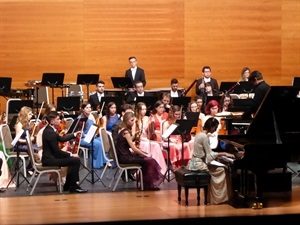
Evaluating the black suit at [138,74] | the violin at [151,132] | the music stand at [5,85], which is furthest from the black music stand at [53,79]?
the violin at [151,132]

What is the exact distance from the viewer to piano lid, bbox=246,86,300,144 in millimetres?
8469

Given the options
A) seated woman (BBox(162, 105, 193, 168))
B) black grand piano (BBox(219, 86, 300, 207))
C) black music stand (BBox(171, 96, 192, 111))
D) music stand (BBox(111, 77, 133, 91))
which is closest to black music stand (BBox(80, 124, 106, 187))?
seated woman (BBox(162, 105, 193, 168))

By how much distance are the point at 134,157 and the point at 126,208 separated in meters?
1.55

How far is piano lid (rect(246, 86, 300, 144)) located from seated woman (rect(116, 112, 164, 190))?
7.46 feet

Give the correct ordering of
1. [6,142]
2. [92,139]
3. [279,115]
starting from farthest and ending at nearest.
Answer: [6,142] < [92,139] < [279,115]

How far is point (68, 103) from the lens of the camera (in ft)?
42.4

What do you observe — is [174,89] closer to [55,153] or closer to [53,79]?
[53,79]

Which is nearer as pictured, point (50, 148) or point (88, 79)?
point (50, 148)

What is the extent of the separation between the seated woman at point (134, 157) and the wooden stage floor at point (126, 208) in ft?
0.69

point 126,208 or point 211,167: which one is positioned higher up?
point 211,167

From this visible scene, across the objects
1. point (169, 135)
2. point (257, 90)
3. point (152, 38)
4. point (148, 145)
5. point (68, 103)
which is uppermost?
point (152, 38)

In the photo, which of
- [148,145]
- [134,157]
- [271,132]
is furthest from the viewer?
[148,145]

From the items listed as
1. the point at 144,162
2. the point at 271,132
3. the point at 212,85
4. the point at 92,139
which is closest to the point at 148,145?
the point at 144,162

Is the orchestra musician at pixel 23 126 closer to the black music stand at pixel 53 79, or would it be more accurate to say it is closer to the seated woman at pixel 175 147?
the seated woman at pixel 175 147
